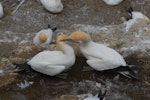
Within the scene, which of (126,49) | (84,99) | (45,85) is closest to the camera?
(84,99)

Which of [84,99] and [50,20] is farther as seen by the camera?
[50,20]

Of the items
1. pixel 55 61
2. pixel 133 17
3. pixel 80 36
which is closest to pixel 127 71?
pixel 80 36

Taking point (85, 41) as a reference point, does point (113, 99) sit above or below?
below

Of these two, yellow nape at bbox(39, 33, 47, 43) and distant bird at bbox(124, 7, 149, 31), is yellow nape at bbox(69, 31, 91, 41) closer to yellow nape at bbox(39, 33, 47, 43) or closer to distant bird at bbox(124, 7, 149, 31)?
yellow nape at bbox(39, 33, 47, 43)

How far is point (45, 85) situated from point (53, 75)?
0.16 metres

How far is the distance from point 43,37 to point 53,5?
0.93 meters

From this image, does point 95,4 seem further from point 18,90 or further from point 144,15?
point 18,90

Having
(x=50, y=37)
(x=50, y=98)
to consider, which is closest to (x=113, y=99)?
(x=50, y=98)

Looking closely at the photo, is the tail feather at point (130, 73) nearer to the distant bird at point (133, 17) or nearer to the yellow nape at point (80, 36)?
the yellow nape at point (80, 36)

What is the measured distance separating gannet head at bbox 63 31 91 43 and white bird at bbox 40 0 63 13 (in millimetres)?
1908

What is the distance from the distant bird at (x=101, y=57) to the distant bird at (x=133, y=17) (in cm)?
119

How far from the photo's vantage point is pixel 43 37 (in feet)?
22.6

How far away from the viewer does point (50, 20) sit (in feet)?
25.2

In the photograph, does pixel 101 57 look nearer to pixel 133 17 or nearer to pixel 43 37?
pixel 43 37
